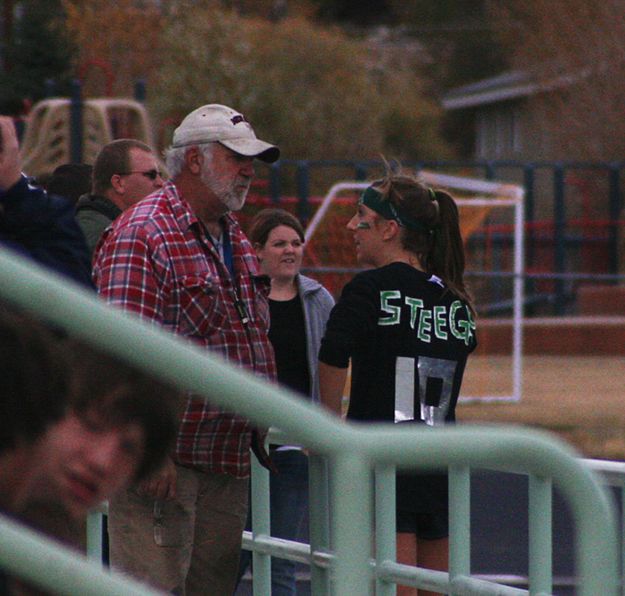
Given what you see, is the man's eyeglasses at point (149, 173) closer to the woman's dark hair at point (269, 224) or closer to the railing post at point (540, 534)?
the woman's dark hair at point (269, 224)

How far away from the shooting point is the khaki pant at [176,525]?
4031 millimetres

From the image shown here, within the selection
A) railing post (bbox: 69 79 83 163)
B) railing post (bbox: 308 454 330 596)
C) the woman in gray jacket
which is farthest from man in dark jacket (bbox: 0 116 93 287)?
railing post (bbox: 69 79 83 163)

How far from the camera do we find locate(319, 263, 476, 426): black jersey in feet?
14.3

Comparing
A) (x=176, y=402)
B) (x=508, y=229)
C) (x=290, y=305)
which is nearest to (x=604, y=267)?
(x=508, y=229)

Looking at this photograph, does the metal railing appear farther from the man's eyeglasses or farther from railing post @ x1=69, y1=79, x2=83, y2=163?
railing post @ x1=69, y1=79, x2=83, y2=163

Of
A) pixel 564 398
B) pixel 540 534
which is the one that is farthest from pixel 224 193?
pixel 564 398

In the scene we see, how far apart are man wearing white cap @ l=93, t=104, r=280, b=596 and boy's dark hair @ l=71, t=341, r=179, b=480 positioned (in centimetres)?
177

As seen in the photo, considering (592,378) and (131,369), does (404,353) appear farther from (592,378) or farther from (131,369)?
(592,378)

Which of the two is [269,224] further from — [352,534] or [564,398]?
[564,398]

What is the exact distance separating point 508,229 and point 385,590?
1922 cm

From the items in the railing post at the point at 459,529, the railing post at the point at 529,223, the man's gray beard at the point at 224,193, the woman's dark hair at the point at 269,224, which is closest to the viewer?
the railing post at the point at 459,529

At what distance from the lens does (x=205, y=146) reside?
416 centimetres

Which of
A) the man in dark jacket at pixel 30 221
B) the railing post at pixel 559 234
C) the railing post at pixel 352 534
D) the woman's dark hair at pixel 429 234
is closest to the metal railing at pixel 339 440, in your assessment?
the railing post at pixel 352 534

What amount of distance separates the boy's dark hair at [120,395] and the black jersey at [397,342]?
231cm
